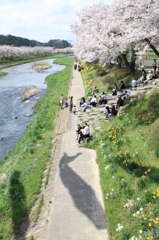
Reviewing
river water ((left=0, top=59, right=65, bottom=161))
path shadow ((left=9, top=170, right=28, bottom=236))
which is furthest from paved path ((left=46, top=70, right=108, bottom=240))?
river water ((left=0, top=59, right=65, bottom=161))

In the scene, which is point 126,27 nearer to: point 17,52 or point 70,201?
point 70,201

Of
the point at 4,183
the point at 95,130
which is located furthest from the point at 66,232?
the point at 95,130

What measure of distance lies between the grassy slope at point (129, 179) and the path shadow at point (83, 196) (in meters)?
0.32

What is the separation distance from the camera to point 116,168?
9445 mm

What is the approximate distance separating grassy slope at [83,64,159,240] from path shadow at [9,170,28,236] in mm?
3091

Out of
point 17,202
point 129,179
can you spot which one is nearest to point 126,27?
point 129,179

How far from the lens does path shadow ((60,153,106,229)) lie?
7.34 meters

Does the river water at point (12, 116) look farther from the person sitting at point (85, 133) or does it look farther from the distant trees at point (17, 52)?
the distant trees at point (17, 52)

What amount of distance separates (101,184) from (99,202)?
1079 millimetres

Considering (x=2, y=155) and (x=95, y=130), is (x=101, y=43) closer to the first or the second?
(x=95, y=130)

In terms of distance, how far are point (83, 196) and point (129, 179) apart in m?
1.90

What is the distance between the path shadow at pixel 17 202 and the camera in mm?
7781

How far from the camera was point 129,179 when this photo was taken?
8.62 m

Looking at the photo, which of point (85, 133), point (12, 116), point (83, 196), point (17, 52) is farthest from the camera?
point (17, 52)
